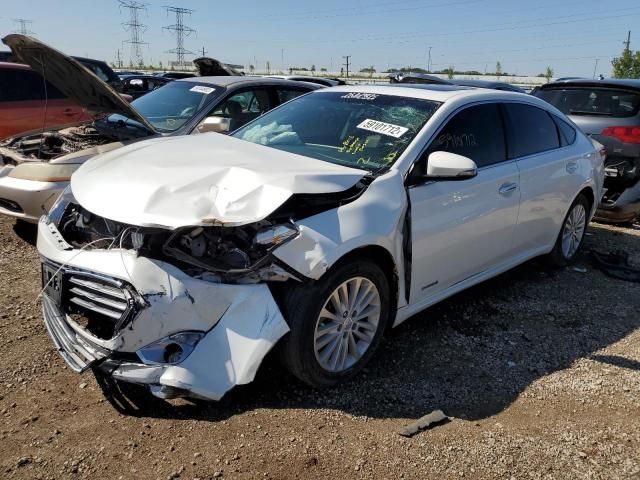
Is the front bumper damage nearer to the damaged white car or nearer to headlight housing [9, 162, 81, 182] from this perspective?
the damaged white car

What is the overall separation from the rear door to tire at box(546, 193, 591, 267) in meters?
0.18

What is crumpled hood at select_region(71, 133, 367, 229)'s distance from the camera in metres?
2.71

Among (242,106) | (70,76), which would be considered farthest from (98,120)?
(242,106)

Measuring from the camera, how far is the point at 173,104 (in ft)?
21.3

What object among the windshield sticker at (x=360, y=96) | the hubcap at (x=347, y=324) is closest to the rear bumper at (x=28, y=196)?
the windshield sticker at (x=360, y=96)

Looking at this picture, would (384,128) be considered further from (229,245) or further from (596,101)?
(596,101)

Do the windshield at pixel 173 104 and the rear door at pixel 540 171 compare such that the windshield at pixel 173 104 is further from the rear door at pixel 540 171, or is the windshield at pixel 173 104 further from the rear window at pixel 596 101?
the rear window at pixel 596 101

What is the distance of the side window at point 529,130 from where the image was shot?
4.41 meters

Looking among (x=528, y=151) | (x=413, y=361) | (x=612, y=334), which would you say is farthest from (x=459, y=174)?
(x=612, y=334)

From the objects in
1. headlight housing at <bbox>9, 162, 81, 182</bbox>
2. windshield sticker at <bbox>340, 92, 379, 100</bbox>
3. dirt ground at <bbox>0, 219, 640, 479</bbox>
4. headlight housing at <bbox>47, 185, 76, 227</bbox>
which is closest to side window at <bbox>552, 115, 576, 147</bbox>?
dirt ground at <bbox>0, 219, 640, 479</bbox>

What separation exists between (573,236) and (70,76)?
5.01 m

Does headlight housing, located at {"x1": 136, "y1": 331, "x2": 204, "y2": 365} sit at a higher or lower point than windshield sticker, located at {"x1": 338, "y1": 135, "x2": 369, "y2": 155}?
lower

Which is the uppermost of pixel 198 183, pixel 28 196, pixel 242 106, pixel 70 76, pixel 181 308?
pixel 70 76

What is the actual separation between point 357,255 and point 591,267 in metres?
3.65
